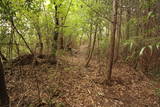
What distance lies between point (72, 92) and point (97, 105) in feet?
2.28

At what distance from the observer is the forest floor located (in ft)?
8.66

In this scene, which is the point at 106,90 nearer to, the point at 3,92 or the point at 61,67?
the point at 61,67

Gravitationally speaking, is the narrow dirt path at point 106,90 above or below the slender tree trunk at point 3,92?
below

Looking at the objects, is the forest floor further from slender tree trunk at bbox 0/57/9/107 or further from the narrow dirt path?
slender tree trunk at bbox 0/57/9/107

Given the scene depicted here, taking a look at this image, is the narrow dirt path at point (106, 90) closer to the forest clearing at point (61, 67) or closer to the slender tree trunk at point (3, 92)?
the forest clearing at point (61, 67)

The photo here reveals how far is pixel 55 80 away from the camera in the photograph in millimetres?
3289

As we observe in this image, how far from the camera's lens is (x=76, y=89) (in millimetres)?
3084

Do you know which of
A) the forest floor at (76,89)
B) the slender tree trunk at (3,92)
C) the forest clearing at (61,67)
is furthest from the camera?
the forest floor at (76,89)

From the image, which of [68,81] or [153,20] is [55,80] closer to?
[68,81]

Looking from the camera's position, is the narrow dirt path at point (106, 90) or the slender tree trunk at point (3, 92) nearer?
the slender tree trunk at point (3, 92)

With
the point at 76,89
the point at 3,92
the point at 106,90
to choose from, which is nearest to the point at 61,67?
the point at 76,89

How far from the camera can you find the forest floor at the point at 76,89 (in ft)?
8.66

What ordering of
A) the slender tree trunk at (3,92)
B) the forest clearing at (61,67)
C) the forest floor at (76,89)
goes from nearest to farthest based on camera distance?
1. the slender tree trunk at (3,92)
2. the forest clearing at (61,67)
3. the forest floor at (76,89)

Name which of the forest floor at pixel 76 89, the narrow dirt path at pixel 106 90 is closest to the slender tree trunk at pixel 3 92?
the forest floor at pixel 76 89
